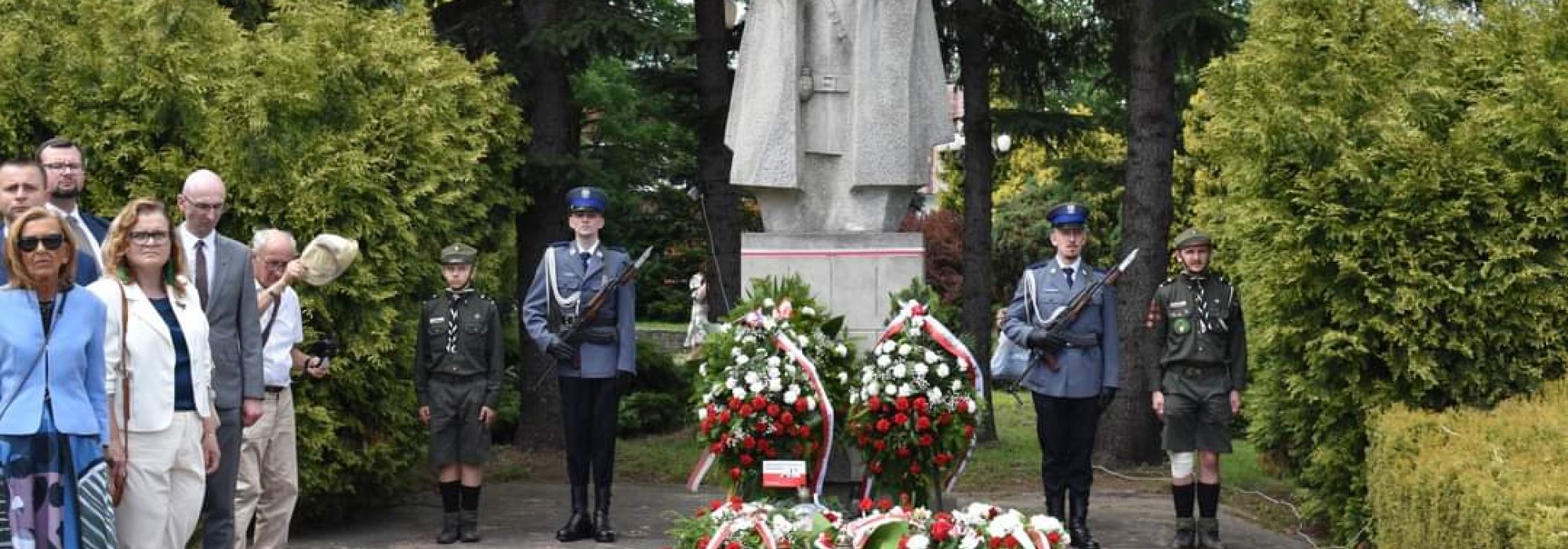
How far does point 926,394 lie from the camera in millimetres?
9148

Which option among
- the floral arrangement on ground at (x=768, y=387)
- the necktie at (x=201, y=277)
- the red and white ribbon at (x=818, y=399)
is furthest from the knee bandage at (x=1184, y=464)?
the necktie at (x=201, y=277)

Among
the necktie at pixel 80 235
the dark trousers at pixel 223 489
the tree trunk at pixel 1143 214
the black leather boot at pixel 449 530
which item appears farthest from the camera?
the tree trunk at pixel 1143 214

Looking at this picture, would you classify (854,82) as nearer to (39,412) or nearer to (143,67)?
(143,67)

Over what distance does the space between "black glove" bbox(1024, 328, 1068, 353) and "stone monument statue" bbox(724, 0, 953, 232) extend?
3.28 feet

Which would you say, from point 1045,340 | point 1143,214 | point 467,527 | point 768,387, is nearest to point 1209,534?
point 1045,340

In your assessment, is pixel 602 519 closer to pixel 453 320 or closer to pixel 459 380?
pixel 459 380

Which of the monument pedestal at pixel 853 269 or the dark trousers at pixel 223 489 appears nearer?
the dark trousers at pixel 223 489

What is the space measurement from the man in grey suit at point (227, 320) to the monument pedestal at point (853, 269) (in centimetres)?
280

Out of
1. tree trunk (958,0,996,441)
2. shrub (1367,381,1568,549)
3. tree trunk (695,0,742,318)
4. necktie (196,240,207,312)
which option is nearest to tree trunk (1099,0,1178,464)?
tree trunk (958,0,996,441)

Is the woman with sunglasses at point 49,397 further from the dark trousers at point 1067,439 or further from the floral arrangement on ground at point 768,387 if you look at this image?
the dark trousers at point 1067,439

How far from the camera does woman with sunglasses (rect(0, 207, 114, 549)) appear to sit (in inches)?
253

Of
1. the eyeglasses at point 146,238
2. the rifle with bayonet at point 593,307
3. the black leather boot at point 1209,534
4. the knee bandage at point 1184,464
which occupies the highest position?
the eyeglasses at point 146,238

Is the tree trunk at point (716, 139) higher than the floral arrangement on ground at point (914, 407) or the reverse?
higher

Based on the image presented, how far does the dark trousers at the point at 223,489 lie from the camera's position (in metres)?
7.89
